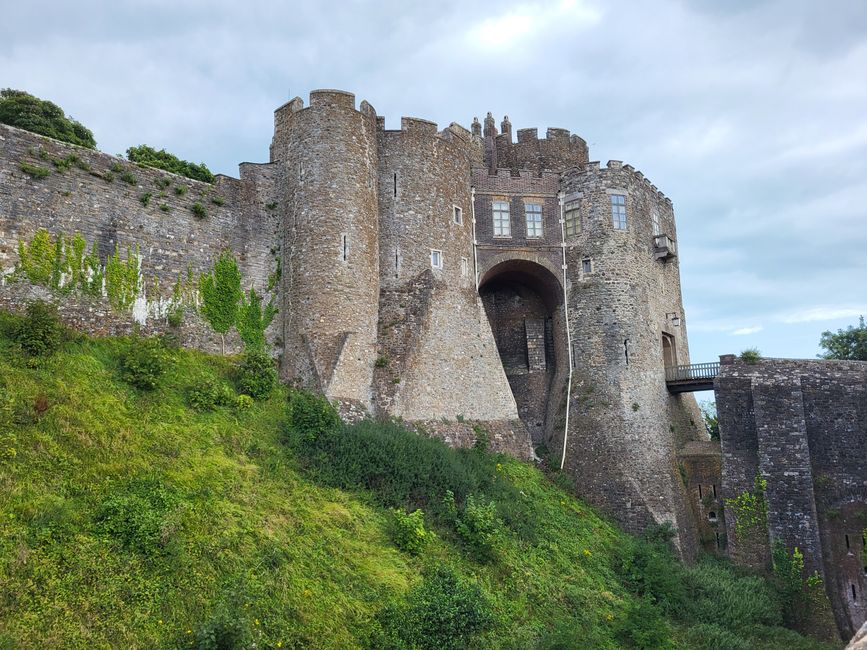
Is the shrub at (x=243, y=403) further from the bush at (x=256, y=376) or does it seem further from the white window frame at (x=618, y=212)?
the white window frame at (x=618, y=212)

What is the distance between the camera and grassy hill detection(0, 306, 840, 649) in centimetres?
1043

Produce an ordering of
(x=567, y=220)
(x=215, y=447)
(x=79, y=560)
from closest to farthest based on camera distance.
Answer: (x=79, y=560), (x=215, y=447), (x=567, y=220)

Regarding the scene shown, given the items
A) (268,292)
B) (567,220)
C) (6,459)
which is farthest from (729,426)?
(6,459)

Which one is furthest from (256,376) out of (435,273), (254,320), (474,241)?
(474,241)

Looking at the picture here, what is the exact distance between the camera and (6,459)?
11.8 m

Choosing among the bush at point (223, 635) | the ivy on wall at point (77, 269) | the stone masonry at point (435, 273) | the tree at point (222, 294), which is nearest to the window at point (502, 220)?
the stone masonry at point (435, 273)

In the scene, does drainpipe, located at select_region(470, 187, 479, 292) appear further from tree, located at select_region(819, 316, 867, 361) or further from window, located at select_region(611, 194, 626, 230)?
tree, located at select_region(819, 316, 867, 361)

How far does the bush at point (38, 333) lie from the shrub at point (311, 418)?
5.74 meters

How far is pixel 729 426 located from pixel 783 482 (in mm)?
2442

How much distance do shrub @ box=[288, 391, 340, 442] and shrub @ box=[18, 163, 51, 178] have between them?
8619mm

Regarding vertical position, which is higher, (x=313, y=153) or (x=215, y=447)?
(x=313, y=153)

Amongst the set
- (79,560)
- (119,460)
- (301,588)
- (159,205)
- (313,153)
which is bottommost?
(301,588)

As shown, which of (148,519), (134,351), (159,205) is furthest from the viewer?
(159,205)

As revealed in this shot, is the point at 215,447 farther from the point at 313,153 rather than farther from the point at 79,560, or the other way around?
the point at 313,153
